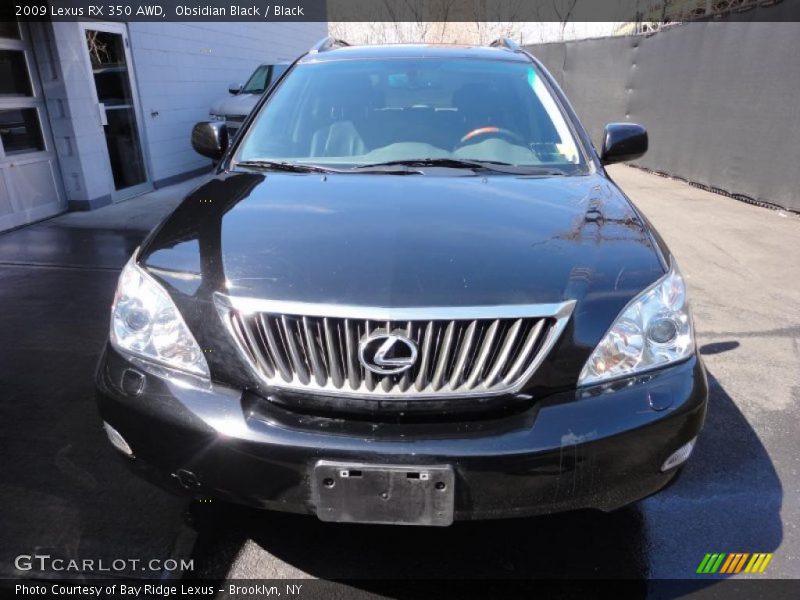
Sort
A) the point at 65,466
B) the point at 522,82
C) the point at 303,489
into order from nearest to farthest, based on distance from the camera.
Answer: the point at 303,489
the point at 65,466
the point at 522,82

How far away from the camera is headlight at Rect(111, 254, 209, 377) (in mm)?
1755

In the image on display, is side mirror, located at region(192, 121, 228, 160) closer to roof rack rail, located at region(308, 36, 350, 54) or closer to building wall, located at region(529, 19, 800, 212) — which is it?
roof rack rail, located at region(308, 36, 350, 54)

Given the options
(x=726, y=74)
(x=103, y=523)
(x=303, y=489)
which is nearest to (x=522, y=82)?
(x=303, y=489)

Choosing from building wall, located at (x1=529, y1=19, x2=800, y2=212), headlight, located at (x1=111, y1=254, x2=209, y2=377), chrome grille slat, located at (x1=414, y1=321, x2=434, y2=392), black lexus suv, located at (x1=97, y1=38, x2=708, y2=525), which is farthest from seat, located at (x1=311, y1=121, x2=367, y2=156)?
building wall, located at (x1=529, y1=19, x2=800, y2=212)

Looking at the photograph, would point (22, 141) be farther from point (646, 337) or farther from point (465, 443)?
point (646, 337)

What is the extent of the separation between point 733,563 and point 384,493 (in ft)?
4.53

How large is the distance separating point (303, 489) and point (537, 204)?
132 cm

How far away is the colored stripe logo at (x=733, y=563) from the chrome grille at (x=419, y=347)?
1126 mm

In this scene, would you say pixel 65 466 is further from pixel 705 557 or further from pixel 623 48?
pixel 623 48

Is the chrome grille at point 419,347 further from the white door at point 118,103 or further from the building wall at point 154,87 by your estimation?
the white door at point 118,103

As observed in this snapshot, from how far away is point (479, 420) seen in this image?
5.41 feet

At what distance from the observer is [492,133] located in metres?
2.93

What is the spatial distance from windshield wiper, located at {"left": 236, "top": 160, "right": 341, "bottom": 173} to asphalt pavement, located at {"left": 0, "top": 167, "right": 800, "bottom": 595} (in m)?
1.43

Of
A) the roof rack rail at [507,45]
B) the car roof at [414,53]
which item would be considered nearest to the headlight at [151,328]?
the car roof at [414,53]
